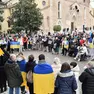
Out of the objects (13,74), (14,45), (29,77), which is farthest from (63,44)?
(29,77)

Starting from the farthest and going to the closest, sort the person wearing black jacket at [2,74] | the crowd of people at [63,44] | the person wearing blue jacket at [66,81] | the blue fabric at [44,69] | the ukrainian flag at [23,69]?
the crowd of people at [63,44] < the person wearing black jacket at [2,74] < the ukrainian flag at [23,69] < the blue fabric at [44,69] < the person wearing blue jacket at [66,81]

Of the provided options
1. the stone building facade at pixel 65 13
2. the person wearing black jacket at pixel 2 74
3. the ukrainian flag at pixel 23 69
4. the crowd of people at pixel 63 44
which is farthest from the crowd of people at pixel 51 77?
the stone building facade at pixel 65 13

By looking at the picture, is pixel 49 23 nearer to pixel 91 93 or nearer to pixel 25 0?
pixel 25 0

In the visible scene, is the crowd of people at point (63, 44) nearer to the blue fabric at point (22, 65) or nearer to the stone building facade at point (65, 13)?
the blue fabric at point (22, 65)

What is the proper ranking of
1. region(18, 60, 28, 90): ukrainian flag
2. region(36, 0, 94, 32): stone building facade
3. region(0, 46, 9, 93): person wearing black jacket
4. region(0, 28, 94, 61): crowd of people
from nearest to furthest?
region(18, 60, 28, 90): ukrainian flag → region(0, 46, 9, 93): person wearing black jacket → region(0, 28, 94, 61): crowd of people → region(36, 0, 94, 32): stone building facade

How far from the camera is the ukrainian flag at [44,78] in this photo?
29.4 feet

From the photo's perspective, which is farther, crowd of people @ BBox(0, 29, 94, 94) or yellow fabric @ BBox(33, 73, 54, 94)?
yellow fabric @ BBox(33, 73, 54, 94)

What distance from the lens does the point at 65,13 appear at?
6175 centimetres

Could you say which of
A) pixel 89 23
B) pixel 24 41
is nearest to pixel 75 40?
pixel 24 41

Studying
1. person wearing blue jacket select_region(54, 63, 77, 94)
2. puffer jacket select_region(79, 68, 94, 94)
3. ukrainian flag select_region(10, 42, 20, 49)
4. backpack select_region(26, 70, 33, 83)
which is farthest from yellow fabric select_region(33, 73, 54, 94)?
ukrainian flag select_region(10, 42, 20, 49)

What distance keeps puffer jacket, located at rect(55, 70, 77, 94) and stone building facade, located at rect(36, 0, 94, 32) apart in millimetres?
49791

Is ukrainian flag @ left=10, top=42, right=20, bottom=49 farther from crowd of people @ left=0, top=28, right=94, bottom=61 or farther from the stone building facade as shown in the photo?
the stone building facade

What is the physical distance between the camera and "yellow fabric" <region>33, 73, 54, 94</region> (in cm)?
898

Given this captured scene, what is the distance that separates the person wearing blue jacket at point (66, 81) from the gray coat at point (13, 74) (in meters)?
1.75
